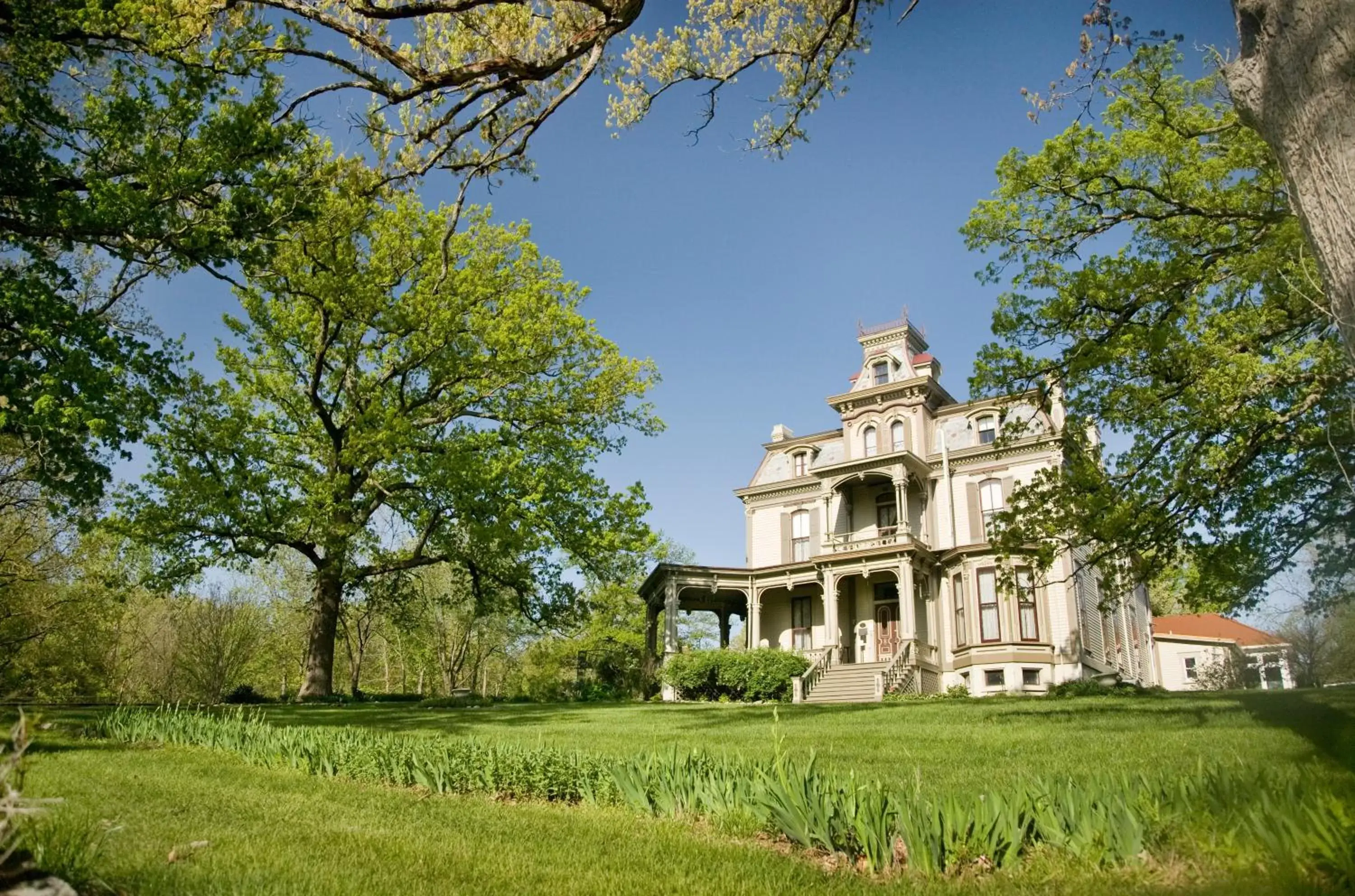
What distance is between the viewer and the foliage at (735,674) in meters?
29.0

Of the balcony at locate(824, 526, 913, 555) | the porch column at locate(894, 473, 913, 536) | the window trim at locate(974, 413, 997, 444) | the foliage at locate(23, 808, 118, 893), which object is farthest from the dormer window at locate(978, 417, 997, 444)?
the foliage at locate(23, 808, 118, 893)

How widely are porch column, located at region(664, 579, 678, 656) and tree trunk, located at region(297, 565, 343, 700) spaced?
12.4 meters

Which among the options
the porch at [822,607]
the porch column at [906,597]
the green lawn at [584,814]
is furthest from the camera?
the porch at [822,607]

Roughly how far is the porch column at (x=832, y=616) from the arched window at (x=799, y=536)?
122 inches

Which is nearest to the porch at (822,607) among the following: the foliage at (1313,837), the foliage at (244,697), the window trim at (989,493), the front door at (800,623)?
the front door at (800,623)

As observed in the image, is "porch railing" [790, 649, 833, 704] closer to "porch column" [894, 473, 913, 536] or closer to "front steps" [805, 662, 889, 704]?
"front steps" [805, 662, 889, 704]

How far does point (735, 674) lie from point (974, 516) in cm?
1073

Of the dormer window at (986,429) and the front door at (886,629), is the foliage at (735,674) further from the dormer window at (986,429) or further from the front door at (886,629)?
the dormer window at (986,429)

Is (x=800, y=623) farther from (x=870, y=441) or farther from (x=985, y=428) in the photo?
(x=985, y=428)

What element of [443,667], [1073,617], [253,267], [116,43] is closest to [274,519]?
[253,267]

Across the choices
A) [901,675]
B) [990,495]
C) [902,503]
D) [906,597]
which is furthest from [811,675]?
[990,495]

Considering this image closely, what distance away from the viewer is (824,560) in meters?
32.0

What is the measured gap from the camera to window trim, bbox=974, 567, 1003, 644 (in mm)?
29344

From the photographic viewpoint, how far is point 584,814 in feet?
22.3
